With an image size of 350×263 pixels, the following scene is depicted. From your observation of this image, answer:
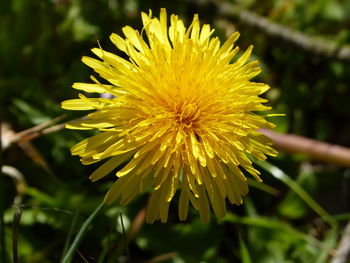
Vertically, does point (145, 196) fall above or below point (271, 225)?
above

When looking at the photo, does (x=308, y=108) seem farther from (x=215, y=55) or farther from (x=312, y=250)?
(x=215, y=55)

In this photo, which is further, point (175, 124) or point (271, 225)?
point (271, 225)

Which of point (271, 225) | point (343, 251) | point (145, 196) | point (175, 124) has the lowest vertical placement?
point (343, 251)

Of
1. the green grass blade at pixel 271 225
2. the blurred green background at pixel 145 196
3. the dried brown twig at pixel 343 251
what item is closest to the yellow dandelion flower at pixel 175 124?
the blurred green background at pixel 145 196

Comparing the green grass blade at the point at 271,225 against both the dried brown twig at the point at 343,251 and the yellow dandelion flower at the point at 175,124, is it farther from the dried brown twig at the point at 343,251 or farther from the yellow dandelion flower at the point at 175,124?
the yellow dandelion flower at the point at 175,124

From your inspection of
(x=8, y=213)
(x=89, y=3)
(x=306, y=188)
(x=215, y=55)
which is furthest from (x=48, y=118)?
(x=306, y=188)

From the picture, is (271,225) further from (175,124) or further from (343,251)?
(175,124)

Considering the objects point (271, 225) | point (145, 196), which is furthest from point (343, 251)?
point (145, 196)
